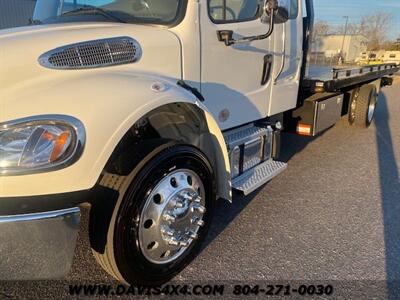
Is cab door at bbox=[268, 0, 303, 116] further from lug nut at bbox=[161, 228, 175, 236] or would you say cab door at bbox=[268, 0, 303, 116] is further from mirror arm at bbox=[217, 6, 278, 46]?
lug nut at bbox=[161, 228, 175, 236]

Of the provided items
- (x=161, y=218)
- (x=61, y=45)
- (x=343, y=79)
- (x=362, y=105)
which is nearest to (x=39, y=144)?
(x=61, y=45)

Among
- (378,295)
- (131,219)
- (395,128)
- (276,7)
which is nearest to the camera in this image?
(131,219)

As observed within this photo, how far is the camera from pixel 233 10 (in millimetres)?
3086

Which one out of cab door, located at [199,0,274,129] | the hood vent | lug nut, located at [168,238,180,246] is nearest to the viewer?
the hood vent

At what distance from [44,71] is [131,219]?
3.14 feet

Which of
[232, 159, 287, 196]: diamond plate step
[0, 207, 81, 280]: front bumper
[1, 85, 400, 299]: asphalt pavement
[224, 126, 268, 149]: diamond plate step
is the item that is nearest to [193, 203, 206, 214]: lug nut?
[1, 85, 400, 299]: asphalt pavement

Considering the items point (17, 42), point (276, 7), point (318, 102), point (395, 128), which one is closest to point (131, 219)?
point (17, 42)

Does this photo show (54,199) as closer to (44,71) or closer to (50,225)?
(50,225)

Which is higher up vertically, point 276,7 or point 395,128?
point 276,7

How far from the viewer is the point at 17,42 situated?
2045mm

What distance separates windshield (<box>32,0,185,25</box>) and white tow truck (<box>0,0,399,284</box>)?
1cm

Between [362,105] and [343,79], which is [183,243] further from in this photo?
[362,105]

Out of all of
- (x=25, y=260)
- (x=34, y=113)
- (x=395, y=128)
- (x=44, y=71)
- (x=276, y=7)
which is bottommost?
(x=395, y=128)

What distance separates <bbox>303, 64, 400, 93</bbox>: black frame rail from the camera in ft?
15.1
